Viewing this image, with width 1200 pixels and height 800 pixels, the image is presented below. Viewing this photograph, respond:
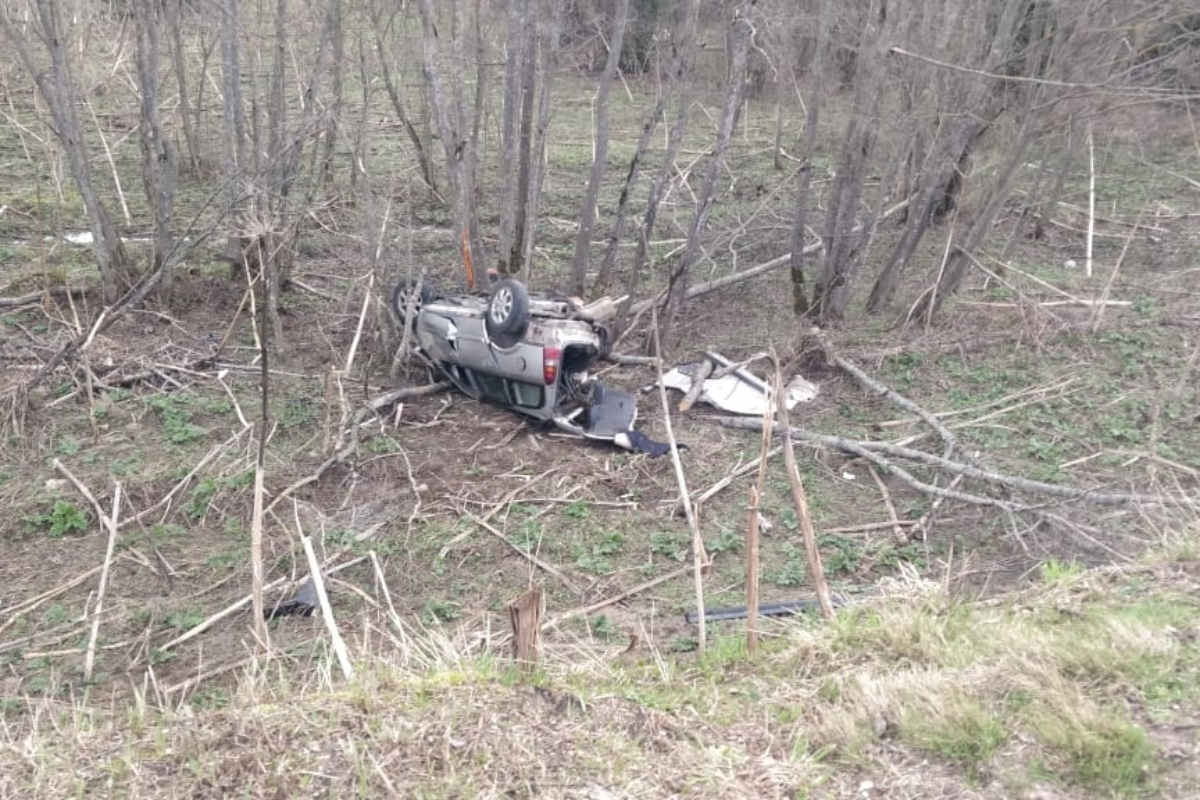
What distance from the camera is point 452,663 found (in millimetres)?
3672

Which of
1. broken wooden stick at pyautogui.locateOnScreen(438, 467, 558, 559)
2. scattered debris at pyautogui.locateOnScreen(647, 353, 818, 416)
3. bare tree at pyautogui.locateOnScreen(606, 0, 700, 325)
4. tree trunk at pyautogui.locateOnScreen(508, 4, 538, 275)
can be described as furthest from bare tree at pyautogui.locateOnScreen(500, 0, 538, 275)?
broken wooden stick at pyautogui.locateOnScreen(438, 467, 558, 559)

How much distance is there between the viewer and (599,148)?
10156 mm

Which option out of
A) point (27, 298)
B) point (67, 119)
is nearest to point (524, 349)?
point (67, 119)

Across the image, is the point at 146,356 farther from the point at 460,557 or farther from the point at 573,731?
the point at 573,731

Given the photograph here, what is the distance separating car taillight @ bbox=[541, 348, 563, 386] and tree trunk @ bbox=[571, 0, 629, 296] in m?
2.98

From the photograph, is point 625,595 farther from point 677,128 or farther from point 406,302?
point 677,128

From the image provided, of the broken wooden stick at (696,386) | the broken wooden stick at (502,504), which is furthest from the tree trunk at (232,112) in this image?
the broken wooden stick at (696,386)

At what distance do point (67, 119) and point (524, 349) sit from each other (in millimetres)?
4865

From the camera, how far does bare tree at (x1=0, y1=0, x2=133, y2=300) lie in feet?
28.7

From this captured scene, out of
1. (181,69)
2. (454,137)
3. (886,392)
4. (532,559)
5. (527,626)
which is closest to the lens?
(527,626)

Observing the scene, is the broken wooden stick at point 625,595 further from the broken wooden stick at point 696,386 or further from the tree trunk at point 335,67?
the tree trunk at point 335,67

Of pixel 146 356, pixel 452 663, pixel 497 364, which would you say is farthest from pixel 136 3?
pixel 452 663

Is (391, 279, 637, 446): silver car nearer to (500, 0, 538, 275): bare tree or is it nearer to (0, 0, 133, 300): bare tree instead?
(500, 0, 538, 275): bare tree

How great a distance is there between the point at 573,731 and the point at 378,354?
21.4 feet
